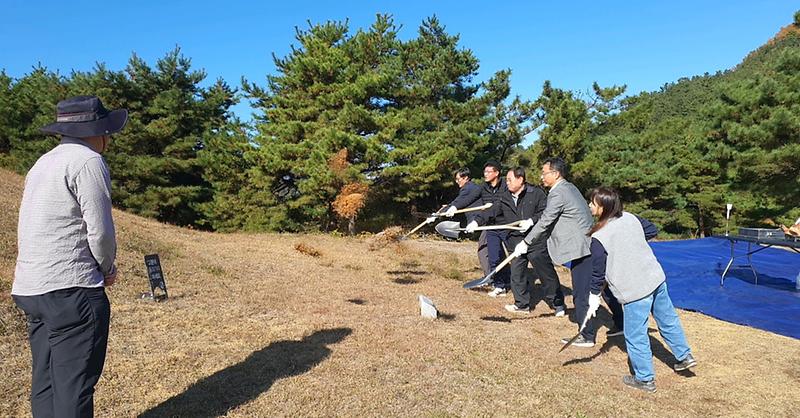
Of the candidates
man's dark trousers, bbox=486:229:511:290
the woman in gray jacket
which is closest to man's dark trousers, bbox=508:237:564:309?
man's dark trousers, bbox=486:229:511:290

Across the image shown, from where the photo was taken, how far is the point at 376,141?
15.1 meters

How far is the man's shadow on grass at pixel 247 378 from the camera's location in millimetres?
2885

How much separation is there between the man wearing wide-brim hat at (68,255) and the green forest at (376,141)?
12694mm

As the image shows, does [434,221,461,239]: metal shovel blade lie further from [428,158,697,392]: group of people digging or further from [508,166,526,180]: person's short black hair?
[508,166,526,180]: person's short black hair

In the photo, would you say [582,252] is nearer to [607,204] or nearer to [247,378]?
[607,204]

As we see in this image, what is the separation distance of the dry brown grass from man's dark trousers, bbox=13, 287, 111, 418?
73 cm

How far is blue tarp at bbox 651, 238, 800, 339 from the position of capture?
5.57m

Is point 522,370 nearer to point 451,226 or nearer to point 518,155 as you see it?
point 451,226

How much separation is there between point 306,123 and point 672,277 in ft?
39.2

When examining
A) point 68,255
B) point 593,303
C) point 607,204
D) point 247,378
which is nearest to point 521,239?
point 593,303

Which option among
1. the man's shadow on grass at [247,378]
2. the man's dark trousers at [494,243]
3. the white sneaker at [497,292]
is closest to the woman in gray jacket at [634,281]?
the man's shadow on grass at [247,378]

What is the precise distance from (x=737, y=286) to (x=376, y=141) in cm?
1029

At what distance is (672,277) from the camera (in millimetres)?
7707

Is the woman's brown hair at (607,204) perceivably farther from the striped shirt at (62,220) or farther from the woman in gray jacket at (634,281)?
the striped shirt at (62,220)
